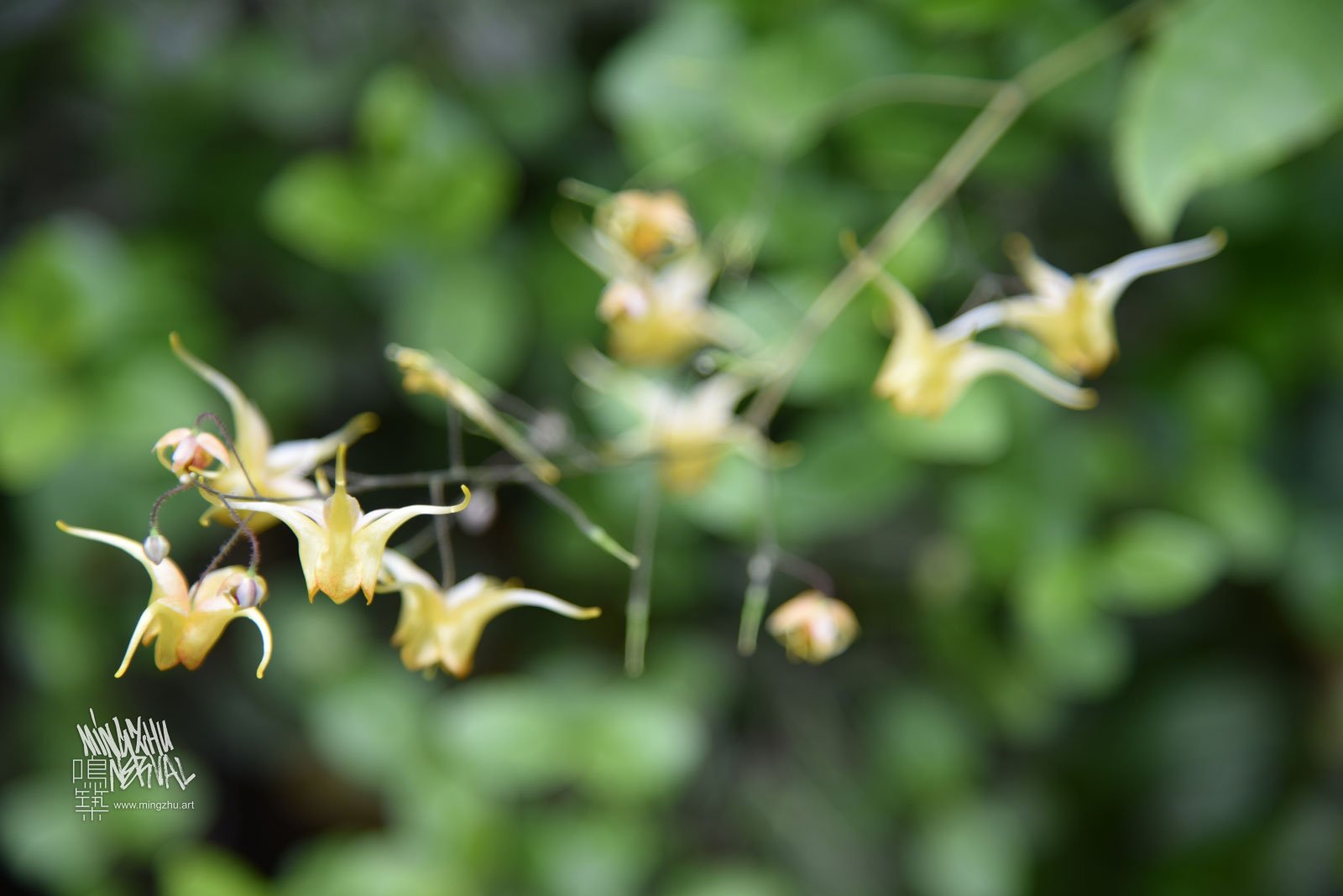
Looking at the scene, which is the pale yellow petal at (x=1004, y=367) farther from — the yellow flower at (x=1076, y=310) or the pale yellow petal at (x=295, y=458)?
the pale yellow petal at (x=295, y=458)

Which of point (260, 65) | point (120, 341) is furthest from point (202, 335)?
point (260, 65)

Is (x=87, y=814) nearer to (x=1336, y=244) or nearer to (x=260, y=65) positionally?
(x=260, y=65)

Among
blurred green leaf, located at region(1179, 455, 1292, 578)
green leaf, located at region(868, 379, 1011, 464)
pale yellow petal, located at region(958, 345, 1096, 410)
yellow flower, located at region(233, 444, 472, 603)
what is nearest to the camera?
yellow flower, located at region(233, 444, 472, 603)

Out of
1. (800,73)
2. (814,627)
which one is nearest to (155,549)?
(814,627)

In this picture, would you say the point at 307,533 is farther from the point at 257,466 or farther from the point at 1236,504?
the point at 1236,504

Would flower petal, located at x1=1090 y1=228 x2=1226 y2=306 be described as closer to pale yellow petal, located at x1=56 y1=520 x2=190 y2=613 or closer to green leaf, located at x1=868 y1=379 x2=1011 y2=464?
green leaf, located at x1=868 y1=379 x2=1011 y2=464

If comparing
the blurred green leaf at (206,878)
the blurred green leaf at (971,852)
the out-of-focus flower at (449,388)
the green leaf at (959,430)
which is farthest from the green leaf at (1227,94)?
the blurred green leaf at (206,878)

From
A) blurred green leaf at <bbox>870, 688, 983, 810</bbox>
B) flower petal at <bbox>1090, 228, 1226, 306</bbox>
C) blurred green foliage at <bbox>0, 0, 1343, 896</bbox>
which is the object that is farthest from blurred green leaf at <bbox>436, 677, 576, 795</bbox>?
flower petal at <bbox>1090, 228, 1226, 306</bbox>

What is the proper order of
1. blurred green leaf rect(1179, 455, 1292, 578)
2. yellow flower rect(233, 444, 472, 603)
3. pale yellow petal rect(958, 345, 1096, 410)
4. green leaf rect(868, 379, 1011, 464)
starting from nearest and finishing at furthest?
yellow flower rect(233, 444, 472, 603)
pale yellow petal rect(958, 345, 1096, 410)
green leaf rect(868, 379, 1011, 464)
blurred green leaf rect(1179, 455, 1292, 578)
